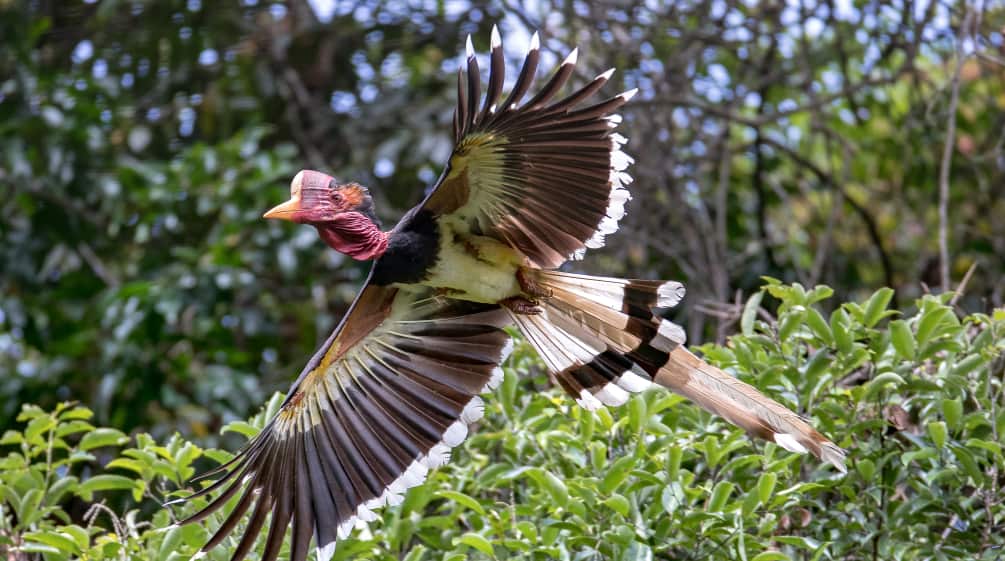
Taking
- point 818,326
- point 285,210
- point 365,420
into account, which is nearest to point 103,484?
point 365,420

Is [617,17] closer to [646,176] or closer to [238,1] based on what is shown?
[646,176]

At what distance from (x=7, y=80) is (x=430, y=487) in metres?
3.31

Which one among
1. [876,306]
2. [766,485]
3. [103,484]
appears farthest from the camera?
[103,484]

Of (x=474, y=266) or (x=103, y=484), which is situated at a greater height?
(x=474, y=266)

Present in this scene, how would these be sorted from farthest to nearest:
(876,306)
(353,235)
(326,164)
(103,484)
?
(326,164)
(353,235)
(103,484)
(876,306)

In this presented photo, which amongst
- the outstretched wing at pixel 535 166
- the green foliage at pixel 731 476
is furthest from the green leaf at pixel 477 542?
the outstretched wing at pixel 535 166

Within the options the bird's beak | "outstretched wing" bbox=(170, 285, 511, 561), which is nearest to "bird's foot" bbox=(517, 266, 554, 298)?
"outstretched wing" bbox=(170, 285, 511, 561)

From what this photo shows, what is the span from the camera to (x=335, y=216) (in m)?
3.03

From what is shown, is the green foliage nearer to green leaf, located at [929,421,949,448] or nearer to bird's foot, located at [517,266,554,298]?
green leaf, located at [929,421,949,448]

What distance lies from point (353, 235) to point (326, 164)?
2.55 meters

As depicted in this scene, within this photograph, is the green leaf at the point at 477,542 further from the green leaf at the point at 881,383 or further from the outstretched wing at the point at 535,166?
the green leaf at the point at 881,383

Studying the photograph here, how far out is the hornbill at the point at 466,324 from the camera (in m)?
2.70

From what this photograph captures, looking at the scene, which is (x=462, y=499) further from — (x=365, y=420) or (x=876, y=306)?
(x=876, y=306)

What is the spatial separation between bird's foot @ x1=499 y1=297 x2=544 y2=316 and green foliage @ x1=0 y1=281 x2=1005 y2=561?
0.26 meters
